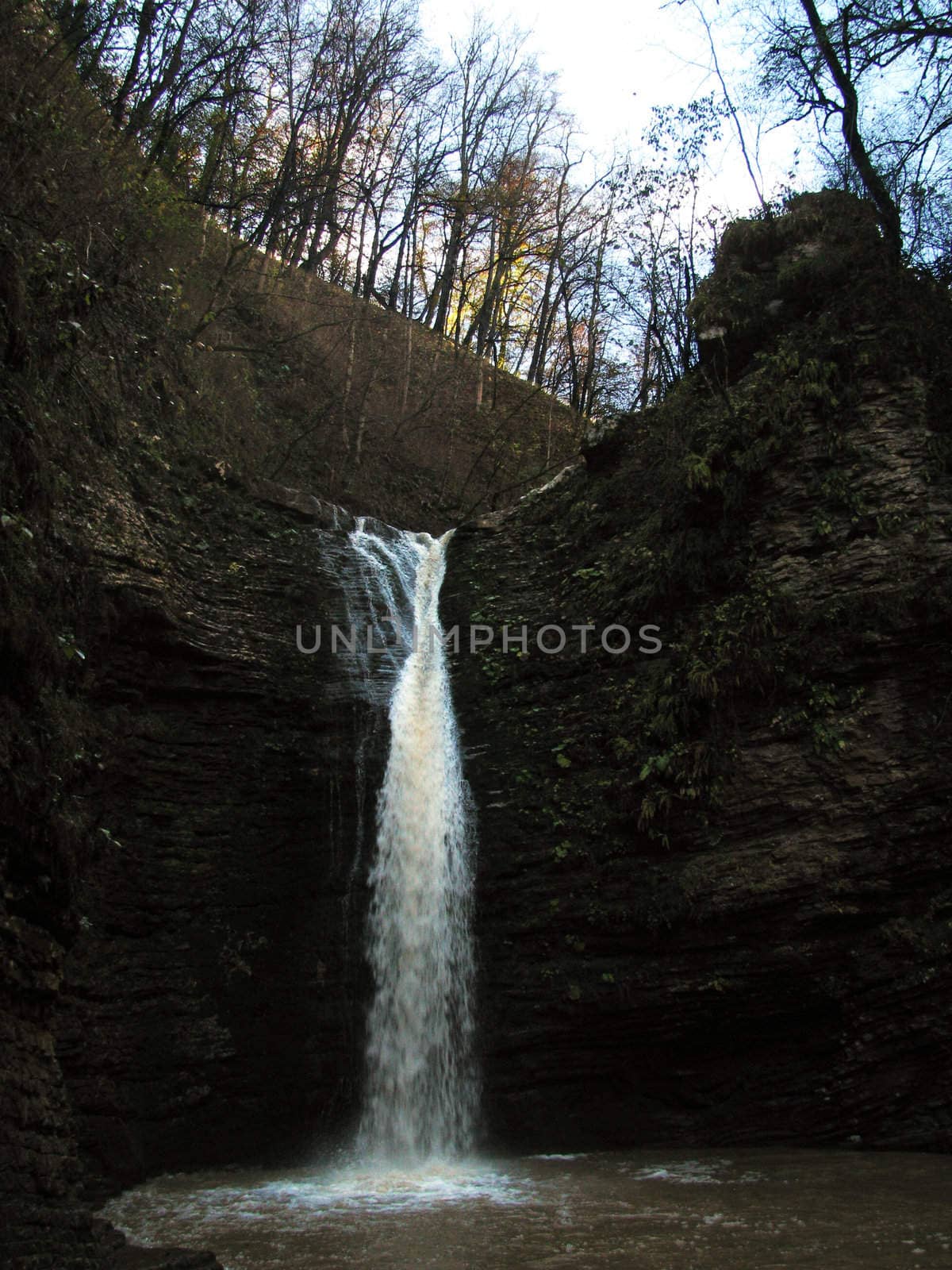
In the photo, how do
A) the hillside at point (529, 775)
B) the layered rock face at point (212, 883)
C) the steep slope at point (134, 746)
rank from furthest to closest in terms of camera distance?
the layered rock face at point (212, 883)
the hillside at point (529, 775)
the steep slope at point (134, 746)

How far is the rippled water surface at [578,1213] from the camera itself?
15.7 ft

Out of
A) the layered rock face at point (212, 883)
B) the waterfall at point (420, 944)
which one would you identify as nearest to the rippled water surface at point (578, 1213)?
the waterfall at point (420, 944)

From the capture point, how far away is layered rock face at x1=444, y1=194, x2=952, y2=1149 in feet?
24.9

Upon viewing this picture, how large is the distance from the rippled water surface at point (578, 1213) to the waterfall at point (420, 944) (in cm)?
47

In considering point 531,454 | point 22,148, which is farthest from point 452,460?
point 22,148

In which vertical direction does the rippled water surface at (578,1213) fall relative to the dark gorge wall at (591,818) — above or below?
below

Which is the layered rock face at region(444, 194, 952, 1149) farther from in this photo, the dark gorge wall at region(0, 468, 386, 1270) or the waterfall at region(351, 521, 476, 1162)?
the dark gorge wall at region(0, 468, 386, 1270)

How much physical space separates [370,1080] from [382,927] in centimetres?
125

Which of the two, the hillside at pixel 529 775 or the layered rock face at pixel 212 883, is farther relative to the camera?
the layered rock face at pixel 212 883

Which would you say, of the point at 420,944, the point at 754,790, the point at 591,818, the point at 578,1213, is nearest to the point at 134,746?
the point at 420,944

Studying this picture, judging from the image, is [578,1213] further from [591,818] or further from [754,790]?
[754,790]

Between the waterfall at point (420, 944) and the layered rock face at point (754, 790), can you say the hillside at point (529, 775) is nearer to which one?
the layered rock face at point (754, 790)

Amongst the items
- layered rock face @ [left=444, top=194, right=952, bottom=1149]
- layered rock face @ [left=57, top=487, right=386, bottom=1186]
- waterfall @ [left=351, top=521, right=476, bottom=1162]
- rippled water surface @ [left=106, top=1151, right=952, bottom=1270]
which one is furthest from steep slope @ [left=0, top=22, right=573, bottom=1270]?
layered rock face @ [left=444, top=194, right=952, bottom=1149]

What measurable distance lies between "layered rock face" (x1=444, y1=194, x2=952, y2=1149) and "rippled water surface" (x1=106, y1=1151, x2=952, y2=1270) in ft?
2.11
